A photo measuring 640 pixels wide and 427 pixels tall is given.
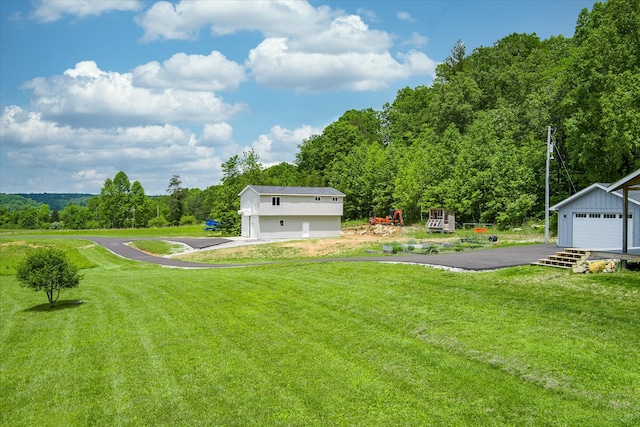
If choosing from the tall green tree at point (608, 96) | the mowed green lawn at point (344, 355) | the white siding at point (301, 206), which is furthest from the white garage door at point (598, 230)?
the white siding at point (301, 206)

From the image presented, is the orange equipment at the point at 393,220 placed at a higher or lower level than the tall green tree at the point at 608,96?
lower

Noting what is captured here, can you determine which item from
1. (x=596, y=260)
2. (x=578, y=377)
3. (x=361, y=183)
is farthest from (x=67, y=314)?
(x=361, y=183)

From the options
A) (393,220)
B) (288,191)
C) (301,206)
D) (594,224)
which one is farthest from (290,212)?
(594,224)

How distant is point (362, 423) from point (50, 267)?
14.3m

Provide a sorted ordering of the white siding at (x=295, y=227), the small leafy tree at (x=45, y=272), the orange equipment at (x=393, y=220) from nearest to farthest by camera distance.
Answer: the small leafy tree at (x=45, y=272) → the white siding at (x=295, y=227) → the orange equipment at (x=393, y=220)

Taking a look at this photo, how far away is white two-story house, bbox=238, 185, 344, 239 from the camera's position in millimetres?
48875

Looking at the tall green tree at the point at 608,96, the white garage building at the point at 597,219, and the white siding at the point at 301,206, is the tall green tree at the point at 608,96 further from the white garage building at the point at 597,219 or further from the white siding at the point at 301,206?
the white siding at the point at 301,206

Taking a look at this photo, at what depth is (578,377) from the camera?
806cm

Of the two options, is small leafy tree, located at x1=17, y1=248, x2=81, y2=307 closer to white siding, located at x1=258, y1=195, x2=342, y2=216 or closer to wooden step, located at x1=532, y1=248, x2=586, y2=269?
wooden step, located at x1=532, y1=248, x2=586, y2=269

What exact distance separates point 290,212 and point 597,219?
2947 cm

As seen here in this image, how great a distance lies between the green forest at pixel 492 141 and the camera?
3581 cm

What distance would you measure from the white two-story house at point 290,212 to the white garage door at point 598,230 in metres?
27.5

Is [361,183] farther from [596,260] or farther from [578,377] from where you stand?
[578,377]

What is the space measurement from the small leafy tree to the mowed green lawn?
0.86 m
